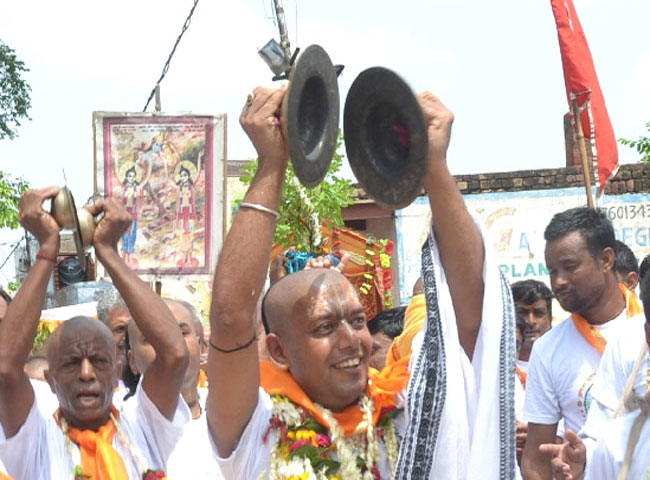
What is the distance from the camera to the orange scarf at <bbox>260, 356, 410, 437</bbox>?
3115 millimetres

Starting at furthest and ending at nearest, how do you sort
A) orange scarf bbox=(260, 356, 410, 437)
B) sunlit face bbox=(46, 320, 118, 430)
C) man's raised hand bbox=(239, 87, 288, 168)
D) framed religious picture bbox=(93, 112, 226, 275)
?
framed religious picture bbox=(93, 112, 226, 275) < sunlit face bbox=(46, 320, 118, 430) < orange scarf bbox=(260, 356, 410, 437) < man's raised hand bbox=(239, 87, 288, 168)

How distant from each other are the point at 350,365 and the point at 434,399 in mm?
452

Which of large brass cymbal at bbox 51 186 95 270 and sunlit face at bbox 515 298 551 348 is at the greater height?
large brass cymbal at bbox 51 186 95 270

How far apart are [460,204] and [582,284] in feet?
7.63

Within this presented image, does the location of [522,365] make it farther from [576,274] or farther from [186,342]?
[186,342]

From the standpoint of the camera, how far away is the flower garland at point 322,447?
3.02m

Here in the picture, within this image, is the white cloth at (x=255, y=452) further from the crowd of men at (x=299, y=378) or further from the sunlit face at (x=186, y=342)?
the sunlit face at (x=186, y=342)

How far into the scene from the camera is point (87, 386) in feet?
13.0

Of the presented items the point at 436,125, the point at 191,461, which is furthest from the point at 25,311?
the point at 436,125

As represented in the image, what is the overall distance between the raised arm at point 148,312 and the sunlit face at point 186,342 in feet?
1.96

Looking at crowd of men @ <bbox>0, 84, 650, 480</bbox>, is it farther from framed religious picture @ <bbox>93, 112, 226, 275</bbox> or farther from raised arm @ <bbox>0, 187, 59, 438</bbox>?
framed religious picture @ <bbox>93, 112, 226, 275</bbox>

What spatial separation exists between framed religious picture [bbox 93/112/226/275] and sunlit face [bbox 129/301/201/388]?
5463 millimetres

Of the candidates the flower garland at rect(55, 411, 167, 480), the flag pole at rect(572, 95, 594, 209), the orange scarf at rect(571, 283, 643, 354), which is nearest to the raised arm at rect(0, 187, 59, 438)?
the flower garland at rect(55, 411, 167, 480)

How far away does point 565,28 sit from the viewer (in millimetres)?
8883
